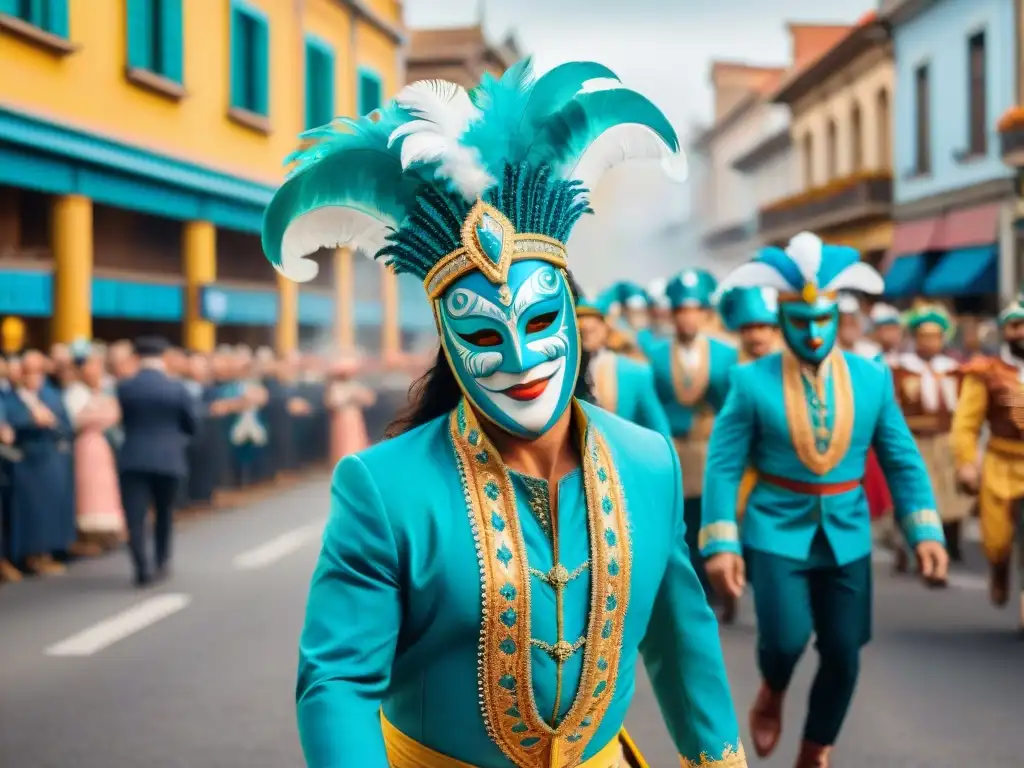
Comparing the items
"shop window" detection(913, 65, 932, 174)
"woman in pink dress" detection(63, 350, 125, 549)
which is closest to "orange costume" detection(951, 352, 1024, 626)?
"woman in pink dress" detection(63, 350, 125, 549)

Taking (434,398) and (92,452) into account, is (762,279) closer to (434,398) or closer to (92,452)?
(434,398)

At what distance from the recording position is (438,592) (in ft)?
9.54

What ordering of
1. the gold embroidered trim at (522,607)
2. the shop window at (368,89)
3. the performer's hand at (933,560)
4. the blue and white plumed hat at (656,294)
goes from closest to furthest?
the gold embroidered trim at (522,607)
the performer's hand at (933,560)
the blue and white plumed hat at (656,294)
the shop window at (368,89)

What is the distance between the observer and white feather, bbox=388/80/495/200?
2.89 m

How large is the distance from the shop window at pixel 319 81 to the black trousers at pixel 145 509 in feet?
51.3

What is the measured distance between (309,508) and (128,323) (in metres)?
6.32

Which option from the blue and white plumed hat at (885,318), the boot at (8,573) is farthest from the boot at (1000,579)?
the boot at (8,573)

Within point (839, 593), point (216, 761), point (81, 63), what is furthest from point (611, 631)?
point (81, 63)

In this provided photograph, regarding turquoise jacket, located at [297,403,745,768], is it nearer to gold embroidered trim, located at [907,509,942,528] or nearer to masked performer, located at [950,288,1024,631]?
gold embroidered trim, located at [907,509,942,528]

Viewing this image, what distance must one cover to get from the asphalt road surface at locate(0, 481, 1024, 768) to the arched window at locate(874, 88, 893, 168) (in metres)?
23.3

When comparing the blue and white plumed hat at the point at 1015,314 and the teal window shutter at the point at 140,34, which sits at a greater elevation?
the teal window shutter at the point at 140,34

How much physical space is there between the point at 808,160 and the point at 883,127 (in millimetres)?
8608

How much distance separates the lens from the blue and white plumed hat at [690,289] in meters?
9.95

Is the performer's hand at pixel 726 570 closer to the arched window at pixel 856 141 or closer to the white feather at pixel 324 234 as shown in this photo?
the white feather at pixel 324 234
